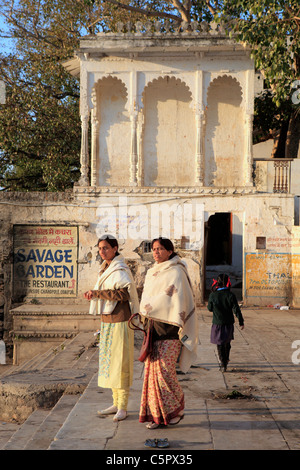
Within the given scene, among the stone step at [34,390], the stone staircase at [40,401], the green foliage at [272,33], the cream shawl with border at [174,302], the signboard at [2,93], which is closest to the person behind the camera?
the cream shawl with border at [174,302]

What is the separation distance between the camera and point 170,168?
54.5ft

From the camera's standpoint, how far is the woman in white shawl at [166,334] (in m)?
5.22

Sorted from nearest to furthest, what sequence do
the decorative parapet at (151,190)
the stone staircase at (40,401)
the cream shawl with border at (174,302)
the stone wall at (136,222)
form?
1. the cream shawl with border at (174,302)
2. the stone staircase at (40,401)
3. the stone wall at (136,222)
4. the decorative parapet at (151,190)

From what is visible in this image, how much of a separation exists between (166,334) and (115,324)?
26.8 inches

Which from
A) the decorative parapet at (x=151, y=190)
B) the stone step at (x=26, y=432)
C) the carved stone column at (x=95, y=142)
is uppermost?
the carved stone column at (x=95, y=142)

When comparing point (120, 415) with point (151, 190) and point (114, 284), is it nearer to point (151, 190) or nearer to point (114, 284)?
point (114, 284)

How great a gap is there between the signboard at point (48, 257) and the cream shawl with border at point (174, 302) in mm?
10544

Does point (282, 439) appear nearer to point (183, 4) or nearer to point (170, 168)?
point (170, 168)

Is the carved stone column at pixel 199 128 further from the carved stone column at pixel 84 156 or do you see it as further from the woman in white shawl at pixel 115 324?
the woman in white shawl at pixel 115 324

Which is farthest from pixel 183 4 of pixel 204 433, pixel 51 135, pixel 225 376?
A: pixel 204 433

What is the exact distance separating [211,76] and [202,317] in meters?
6.62

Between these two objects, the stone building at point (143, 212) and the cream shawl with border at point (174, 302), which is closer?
the cream shawl with border at point (174, 302)

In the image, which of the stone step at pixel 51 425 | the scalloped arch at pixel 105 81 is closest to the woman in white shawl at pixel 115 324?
the stone step at pixel 51 425

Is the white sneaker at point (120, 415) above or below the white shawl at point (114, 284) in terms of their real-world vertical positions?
below
